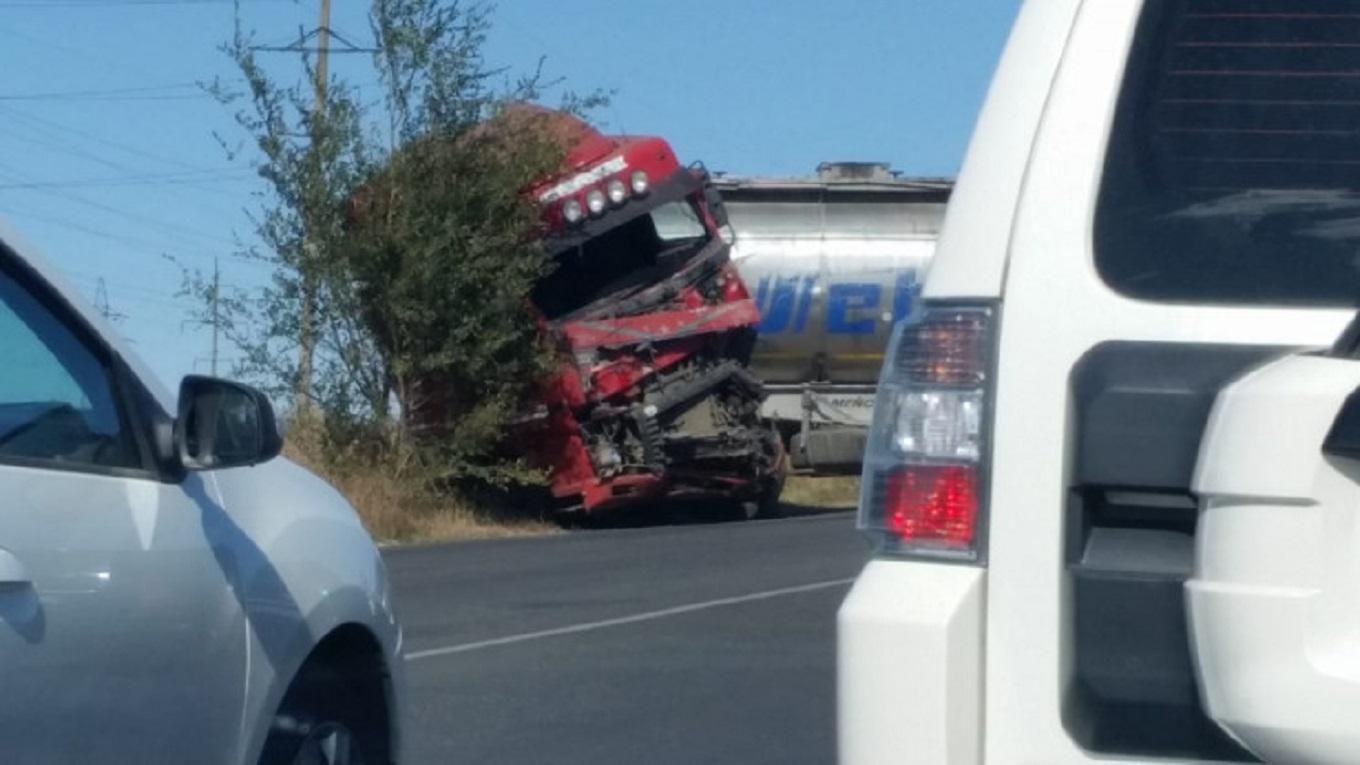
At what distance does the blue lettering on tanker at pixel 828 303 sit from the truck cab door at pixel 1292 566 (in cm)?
2584

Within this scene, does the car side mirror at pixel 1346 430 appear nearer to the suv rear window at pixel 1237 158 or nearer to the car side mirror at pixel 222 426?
the suv rear window at pixel 1237 158

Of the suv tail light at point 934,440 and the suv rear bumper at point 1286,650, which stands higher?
the suv tail light at point 934,440

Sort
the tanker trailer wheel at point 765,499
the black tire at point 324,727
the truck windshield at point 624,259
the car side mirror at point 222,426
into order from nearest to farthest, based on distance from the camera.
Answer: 1. the car side mirror at point 222,426
2. the black tire at point 324,727
3. the truck windshield at point 624,259
4. the tanker trailer wheel at point 765,499

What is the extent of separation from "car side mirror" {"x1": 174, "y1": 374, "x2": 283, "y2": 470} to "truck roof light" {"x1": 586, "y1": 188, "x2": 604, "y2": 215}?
63.7 feet

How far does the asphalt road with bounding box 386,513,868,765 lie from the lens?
8672 mm

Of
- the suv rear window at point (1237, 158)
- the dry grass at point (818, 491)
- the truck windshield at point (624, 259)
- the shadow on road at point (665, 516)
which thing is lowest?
the dry grass at point (818, 491)

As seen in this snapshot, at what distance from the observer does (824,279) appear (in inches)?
1133

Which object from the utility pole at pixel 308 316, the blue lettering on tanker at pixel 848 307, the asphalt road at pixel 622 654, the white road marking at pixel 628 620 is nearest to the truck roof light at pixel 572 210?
the utility pole at pixel 308 316

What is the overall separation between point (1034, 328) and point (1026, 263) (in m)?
0.10

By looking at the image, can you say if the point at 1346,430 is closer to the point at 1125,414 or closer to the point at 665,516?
the point at 1125,414

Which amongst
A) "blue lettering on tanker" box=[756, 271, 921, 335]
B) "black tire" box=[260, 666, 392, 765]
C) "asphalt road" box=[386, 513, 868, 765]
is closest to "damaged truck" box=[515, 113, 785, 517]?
"blue lettering on tanker" box=[756, 271, 921, 335]

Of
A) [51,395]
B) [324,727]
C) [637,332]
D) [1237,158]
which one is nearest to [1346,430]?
[1237,158]

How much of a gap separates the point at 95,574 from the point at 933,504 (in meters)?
1.65

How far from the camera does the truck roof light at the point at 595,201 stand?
78.6 ft
